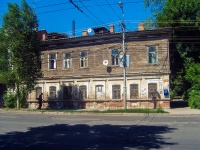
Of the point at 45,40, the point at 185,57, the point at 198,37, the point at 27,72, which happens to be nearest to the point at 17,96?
the point at 27,72

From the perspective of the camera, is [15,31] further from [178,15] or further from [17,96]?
[178,15]

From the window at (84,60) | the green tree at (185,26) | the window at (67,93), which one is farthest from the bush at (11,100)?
the green tree at (185,26)

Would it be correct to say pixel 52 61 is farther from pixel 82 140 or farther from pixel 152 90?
pixel 82 140

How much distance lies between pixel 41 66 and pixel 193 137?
24.8 m

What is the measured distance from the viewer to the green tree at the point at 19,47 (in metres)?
26.3

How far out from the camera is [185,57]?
28656 millimetres

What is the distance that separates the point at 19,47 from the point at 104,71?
894cm

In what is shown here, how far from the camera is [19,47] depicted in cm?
2641

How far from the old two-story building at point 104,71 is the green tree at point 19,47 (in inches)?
152

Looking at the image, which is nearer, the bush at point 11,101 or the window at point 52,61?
the bush at point 11,101

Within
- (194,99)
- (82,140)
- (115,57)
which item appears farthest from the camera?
(115,57)

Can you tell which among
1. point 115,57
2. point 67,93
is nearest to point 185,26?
point 115,57

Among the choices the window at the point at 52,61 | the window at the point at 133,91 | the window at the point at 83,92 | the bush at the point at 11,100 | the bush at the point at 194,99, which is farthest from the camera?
the window at the point at 52,61

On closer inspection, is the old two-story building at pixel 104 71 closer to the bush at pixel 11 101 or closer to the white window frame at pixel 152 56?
the white window frame at pixel 152 56
